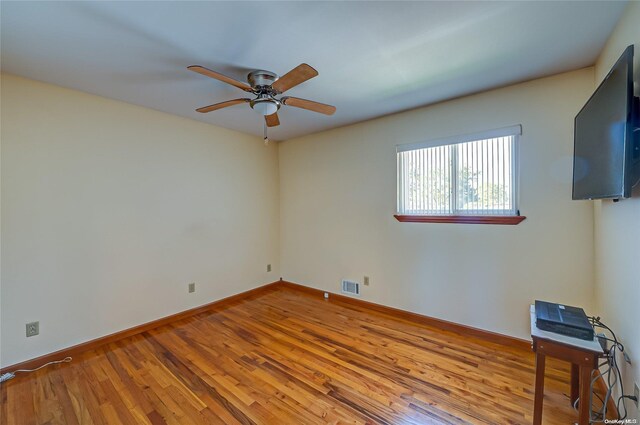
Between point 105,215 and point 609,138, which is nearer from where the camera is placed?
point 609,138

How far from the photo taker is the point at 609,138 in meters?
1.38

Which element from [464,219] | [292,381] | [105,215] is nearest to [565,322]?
[464,219]

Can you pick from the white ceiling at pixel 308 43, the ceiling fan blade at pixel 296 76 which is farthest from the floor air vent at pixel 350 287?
the ceiling fan blade at pixel 296 76

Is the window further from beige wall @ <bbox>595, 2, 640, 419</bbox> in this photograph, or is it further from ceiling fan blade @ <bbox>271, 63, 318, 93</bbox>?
ceiling fan blade @ <bbox>271, 63, 318, 93</bbox>

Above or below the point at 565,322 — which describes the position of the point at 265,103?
above

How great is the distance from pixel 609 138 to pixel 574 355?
1134mm

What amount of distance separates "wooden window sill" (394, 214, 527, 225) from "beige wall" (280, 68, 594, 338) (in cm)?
6

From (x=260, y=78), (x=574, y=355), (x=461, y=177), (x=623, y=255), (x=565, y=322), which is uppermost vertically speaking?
(x=260, y=78)

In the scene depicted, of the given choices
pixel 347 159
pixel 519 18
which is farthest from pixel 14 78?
pixel 519 18

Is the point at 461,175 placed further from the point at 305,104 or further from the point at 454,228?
the point at 305,104

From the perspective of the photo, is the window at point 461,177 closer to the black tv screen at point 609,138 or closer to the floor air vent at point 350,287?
the black tv screen at point 609,138

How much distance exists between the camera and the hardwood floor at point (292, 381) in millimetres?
1674

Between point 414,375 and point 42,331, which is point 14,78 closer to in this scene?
point 42,331

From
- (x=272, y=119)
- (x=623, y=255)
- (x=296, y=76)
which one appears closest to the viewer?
(x=623, y=255)
